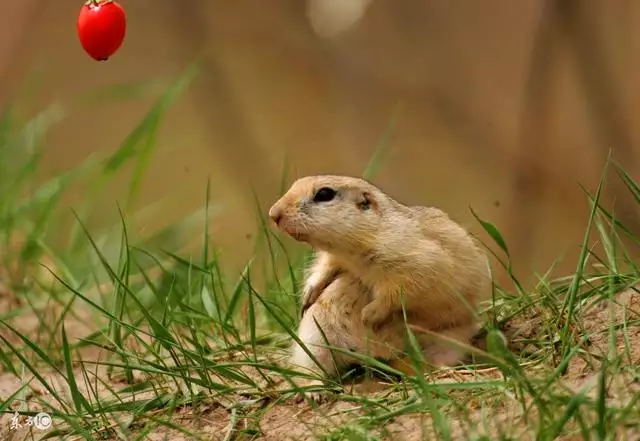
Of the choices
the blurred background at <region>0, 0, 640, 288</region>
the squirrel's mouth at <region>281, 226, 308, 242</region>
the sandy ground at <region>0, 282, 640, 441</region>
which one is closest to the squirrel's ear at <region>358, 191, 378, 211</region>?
the squirrel's mouth at <region>281, 226, 308, 242</region>

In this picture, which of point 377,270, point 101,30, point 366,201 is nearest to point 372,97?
point 366,201

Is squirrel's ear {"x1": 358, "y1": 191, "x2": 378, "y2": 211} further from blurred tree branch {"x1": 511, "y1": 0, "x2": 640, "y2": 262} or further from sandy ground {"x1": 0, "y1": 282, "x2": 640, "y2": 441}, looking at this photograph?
blurred tree branch {"x1": 511, "y1": 0, "x2": 640, "y2": 262}

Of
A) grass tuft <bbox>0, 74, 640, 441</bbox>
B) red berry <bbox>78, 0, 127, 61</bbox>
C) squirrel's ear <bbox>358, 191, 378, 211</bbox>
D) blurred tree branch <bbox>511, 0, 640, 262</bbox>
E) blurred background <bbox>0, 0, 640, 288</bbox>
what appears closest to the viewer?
grass tuft <bbox>0, 74, 640, 441</bbox>

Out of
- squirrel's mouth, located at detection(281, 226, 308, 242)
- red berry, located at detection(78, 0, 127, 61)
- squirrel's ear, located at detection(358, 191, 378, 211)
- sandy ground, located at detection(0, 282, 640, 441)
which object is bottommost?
sandy ground, located at detection(0, 282, 640, 441)

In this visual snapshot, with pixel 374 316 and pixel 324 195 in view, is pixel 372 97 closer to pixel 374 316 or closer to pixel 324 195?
pixel 324 195

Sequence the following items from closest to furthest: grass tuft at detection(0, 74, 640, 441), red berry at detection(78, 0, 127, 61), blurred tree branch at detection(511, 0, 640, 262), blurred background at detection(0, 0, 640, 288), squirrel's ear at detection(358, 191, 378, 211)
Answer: grass tuft at detection(0, 74, 640, 441) < red berry at detection(78, 0, 127, 61) < squirrel's ear at detection(358, 191, 378, 211) < blurred tree branch at detection(511, 0, 640, 262) < blurred background at detection(0, 0, 640, 288)

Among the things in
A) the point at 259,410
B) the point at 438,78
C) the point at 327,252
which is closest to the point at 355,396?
the point at 259,410

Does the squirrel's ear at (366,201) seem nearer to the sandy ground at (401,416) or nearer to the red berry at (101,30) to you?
the sandy ground at (401,416)
